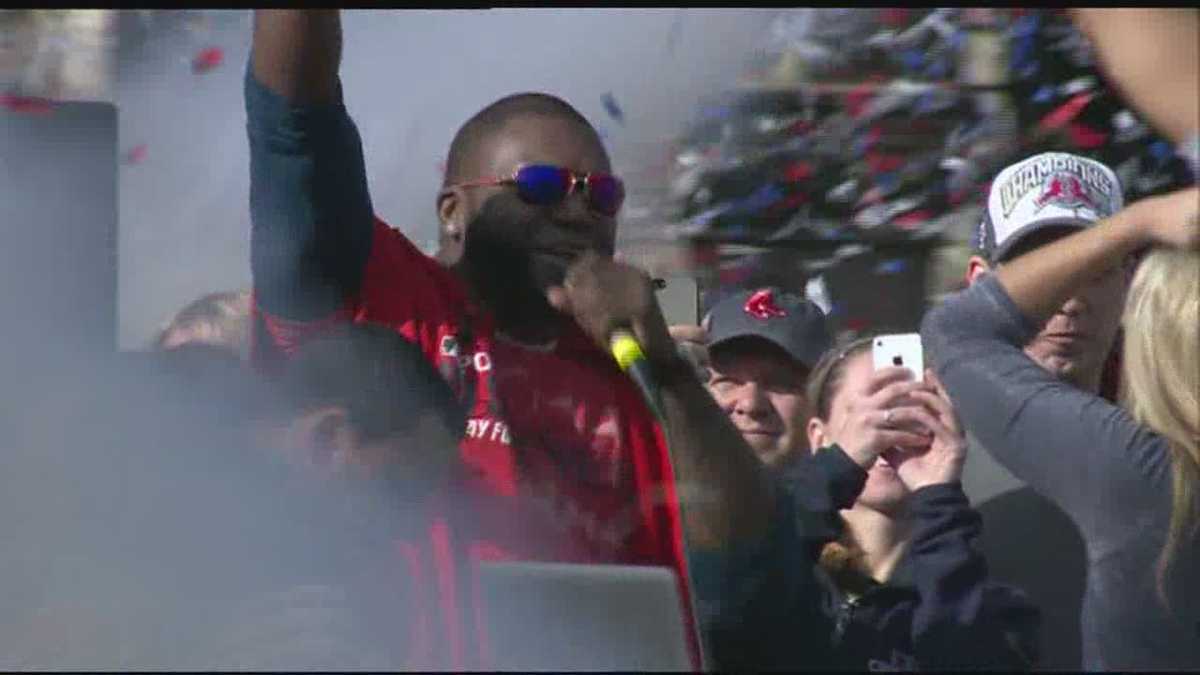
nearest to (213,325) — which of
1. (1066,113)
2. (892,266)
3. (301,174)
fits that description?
(301,174)

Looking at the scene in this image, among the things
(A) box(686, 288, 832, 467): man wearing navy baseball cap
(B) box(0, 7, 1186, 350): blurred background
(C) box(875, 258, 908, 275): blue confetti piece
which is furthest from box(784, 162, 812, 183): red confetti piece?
(A) box(686, 288, 832, 467): man wearing navy baseball cap

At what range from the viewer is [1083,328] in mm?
2213

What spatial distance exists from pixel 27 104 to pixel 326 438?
384 mm

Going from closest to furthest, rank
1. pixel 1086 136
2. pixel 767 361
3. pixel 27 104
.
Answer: pixel 27 104 < pixel 1086 136 < pixel 767 361

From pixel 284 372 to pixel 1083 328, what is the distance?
0.89 metres

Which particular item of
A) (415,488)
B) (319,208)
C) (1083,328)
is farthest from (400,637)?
(1083,328)

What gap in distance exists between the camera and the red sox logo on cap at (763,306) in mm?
2160

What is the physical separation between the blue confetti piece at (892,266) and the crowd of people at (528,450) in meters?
0.07

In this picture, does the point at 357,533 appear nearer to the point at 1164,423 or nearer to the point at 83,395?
the point at 83,395

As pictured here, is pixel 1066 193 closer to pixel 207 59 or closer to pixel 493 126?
pixel 493 126

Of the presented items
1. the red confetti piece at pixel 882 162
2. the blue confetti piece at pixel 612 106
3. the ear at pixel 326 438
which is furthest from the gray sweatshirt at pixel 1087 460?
the ear at pixel 326 438

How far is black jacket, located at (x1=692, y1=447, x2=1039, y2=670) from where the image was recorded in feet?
6.05

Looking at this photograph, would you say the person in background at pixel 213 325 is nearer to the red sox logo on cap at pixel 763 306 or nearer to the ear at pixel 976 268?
the red sox logo on cap at pixel 763 306

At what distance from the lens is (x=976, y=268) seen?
215 centimetres
